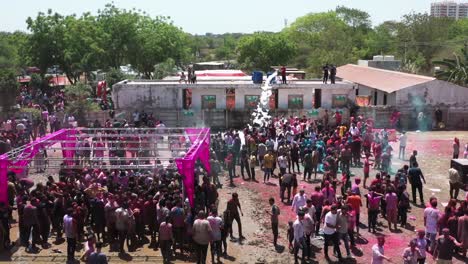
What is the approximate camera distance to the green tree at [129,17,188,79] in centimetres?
5197

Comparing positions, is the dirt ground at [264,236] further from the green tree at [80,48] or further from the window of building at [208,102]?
the green tree at [80,48]

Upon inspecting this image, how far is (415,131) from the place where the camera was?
3169cm

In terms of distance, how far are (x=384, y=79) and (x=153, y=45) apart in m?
24.4

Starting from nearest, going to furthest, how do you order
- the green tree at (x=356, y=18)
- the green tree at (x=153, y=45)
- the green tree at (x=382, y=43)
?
the green tree at (x=153, y=45)
the green tree at (x=382, y=43)
the green tree at (x=356, y=18)

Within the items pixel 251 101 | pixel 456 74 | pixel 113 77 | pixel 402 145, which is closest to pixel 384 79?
pixel 456 74

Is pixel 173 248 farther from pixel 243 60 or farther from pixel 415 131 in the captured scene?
pixel 243 60

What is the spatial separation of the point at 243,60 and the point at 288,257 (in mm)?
56489

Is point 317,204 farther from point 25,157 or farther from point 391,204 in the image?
point 25,157

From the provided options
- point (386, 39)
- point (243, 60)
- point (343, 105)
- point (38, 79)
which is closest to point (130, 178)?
point (343, 105)

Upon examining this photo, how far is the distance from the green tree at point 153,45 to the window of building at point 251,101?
21.1m

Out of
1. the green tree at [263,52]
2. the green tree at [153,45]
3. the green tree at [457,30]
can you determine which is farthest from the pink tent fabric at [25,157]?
the green tree at [457,30]

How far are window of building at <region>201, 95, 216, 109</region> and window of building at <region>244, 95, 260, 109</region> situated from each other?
2022mm

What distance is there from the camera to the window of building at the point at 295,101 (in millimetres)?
33906

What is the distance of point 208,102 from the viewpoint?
3394 centimetres
